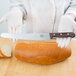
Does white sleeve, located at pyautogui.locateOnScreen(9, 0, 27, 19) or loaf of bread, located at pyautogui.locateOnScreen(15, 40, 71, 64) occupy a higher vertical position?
white sleeve, located at pyautogui.locateOnScreen(9, 0, 27, 19)

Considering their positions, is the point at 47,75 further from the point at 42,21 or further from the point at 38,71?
the point at 42,21

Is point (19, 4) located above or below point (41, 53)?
above

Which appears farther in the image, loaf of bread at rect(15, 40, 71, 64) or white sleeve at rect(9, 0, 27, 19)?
white sleeve at rect(9, 0, 27, 19)

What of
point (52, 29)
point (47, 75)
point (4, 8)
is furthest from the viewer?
point (4, 8)

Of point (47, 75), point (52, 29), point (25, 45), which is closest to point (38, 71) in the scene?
point (47, 75)

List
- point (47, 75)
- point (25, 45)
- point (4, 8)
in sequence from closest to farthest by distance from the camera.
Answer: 1. point (47, 75)
2. point (25, 45)
3. point (4, 8)

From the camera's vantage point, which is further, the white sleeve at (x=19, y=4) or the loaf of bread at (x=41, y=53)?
the white sleeve at (x=19, y=4)

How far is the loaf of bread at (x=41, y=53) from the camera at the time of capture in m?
0.74

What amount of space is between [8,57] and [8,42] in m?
0.15

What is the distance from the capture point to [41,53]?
74 cm

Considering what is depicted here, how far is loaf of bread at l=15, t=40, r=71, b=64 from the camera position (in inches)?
29.0

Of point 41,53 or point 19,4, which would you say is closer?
point 41,53

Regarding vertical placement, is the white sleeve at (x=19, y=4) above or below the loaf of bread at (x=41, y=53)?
above

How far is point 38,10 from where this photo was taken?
0.85 m
